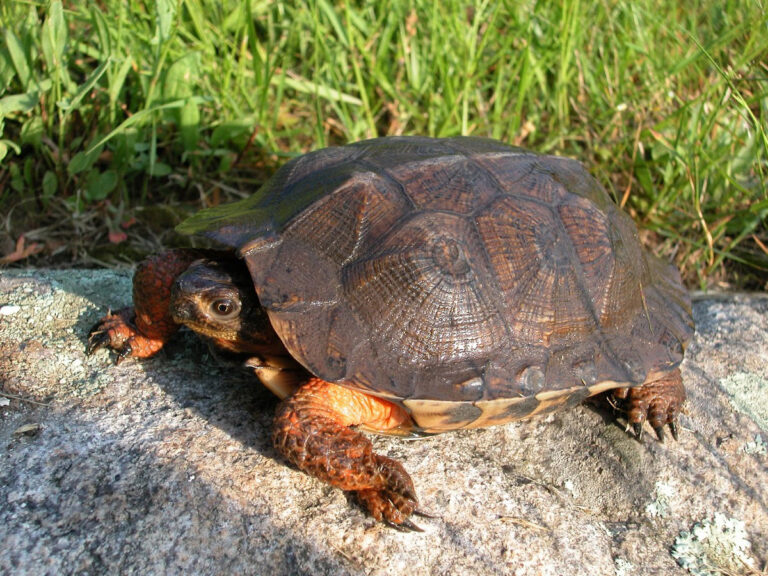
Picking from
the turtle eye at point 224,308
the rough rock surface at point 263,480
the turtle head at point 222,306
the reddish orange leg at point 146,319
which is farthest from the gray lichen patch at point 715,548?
the reddish orange leg at point 146,319

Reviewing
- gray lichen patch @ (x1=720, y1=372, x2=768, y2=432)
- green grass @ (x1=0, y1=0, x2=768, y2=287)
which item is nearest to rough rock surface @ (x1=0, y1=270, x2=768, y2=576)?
gray lichen patch @ (x1=720, y1=372, x2=768, y2=432)

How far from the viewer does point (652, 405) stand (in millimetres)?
2324

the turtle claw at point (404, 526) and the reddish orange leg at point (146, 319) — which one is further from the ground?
the reddish orange leg at point (146, 319)

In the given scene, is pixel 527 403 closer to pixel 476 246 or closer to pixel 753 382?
pixel 476 246

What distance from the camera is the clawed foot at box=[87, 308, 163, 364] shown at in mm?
2244

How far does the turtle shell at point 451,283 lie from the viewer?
1.95 m

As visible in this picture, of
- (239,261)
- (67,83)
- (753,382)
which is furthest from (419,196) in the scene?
(67,83)

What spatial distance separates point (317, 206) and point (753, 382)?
1909mm

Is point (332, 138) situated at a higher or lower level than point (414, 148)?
lower

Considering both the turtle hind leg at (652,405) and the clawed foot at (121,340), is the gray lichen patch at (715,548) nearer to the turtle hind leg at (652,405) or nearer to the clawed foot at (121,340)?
the turtle hind leg at (652,405)

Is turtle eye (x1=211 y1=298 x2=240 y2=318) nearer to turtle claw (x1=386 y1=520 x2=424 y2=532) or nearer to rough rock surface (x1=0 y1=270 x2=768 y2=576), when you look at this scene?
rough rock surface (x1=0 y1=270 x2=768 y2=576)

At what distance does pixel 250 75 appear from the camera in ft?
11.3

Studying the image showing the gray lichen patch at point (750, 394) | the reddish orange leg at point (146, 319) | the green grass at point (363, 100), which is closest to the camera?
the reddish orange leg at point (146, 319)

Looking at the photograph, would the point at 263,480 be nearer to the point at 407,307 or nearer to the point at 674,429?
the point at 407,307
